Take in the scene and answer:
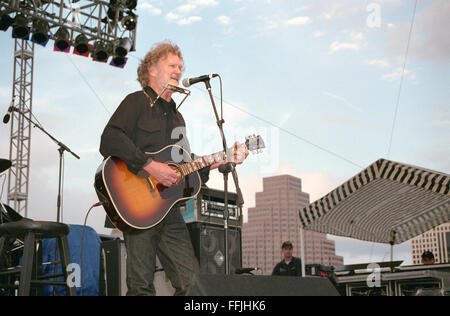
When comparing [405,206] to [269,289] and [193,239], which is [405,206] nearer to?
[193,239]

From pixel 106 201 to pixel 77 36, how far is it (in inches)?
264

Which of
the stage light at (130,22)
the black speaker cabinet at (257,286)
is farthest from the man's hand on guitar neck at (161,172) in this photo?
the stage light at (130,22)

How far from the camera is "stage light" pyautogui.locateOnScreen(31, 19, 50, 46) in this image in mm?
8031

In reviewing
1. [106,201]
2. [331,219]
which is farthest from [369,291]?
[106,201]

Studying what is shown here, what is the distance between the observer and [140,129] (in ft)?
9.00

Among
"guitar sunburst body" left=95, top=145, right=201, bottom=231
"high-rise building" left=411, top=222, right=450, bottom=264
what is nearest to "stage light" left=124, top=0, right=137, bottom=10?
"guitar sunburst body" left=95, top=145, right=201, bottom=231

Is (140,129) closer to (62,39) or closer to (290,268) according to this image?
(290,268)

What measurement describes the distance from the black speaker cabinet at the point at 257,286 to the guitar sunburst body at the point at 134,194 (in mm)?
937

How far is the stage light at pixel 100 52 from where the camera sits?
880cm

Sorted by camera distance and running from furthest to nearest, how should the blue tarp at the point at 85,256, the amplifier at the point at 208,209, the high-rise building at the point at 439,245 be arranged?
1. the high-rise building at the point at 439,245
2. the amplifier at the point at 208,209
3. the blue tarp at the point at 85,256

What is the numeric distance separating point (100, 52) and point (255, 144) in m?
6.36

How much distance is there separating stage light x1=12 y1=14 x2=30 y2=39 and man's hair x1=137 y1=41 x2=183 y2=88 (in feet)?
18.3

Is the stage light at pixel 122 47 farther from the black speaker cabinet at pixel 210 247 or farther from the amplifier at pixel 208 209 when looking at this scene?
the black speaker cabinet at pixel 210 247

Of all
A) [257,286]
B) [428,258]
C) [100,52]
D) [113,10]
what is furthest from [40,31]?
[428,258]
